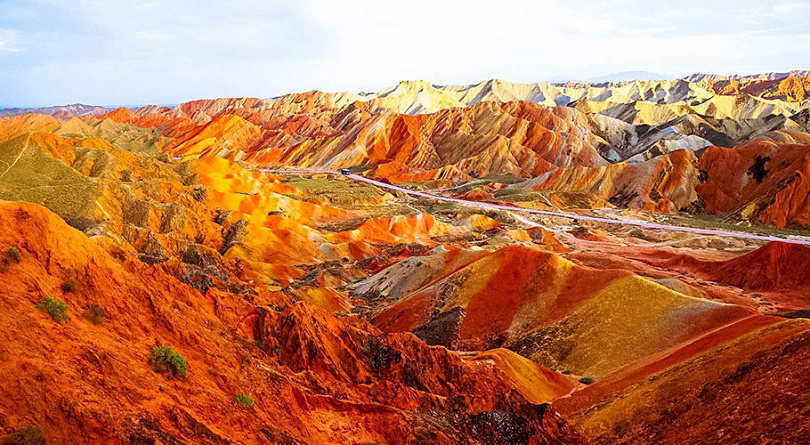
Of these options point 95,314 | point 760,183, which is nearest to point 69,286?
point 95,314

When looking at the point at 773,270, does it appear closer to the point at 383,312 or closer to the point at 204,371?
the point at 383,312

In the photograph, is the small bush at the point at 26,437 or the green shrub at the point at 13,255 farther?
the green shrub at the point at 13,255

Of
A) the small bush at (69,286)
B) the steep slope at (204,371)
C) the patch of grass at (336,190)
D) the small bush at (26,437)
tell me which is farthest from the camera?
the patch of grass at (336,190)

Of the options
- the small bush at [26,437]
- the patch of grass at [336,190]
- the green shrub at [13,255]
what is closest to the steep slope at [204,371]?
the green shrub at [13,255]

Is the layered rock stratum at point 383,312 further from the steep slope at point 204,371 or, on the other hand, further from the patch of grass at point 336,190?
the patch of grass at point 336,190

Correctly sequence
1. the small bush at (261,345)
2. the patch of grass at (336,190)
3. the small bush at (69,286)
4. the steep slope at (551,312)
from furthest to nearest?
the patch of grass at (336,190)
the steep slope at (551,312)
the small bush at (261,345)
the small bush at (69,286)

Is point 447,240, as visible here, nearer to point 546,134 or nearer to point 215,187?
point 215,187

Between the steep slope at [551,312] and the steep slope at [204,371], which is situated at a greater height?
the steep slope at [204,371]
